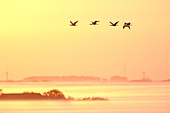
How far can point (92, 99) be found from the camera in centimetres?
13250

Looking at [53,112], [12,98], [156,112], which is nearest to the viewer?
[156,112]

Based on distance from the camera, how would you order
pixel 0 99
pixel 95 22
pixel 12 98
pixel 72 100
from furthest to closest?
pixel 12 98 → pixel 72 100 → pixel 0 99 → pixel 95 22

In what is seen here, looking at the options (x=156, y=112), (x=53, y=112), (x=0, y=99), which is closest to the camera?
(x=156, y=112)

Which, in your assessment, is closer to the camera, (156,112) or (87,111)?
(156,112)

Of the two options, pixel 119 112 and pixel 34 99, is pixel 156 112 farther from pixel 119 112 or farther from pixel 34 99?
pixel 34 99

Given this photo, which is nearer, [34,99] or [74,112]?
[74,112]

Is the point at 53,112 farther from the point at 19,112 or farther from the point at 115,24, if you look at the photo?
the point at 115,24

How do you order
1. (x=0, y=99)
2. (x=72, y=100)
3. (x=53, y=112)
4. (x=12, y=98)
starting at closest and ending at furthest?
1. (x=53, y=112)
2. (x=0, y=99)
3. (x=72, y=100)
4. (x=12, y=98)

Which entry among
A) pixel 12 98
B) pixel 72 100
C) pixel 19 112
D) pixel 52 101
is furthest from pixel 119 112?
pixel 12 98

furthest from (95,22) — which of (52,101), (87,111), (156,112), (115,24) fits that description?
(52,101)

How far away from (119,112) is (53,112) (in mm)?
8500

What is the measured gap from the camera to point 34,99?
134 meters

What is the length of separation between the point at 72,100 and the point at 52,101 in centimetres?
974

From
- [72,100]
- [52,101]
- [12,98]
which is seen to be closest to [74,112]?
[52,101]
